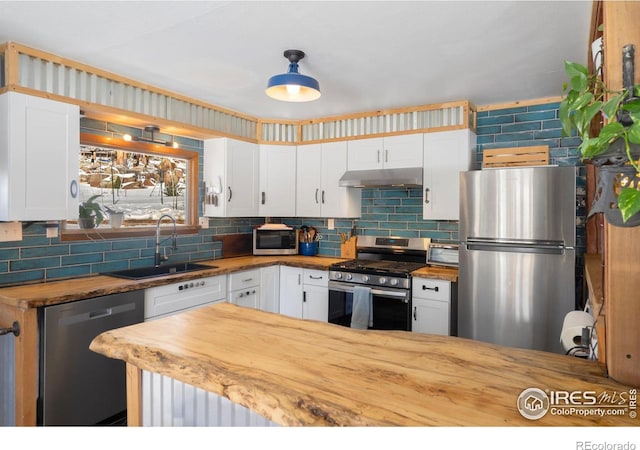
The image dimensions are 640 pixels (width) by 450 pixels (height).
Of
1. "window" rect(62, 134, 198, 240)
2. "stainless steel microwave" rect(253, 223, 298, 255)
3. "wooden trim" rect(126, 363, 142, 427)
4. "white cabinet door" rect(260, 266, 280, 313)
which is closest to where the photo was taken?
"wooden trim" rect(126, 363, 142, 427)

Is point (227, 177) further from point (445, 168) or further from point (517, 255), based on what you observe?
→ point (517, 255)

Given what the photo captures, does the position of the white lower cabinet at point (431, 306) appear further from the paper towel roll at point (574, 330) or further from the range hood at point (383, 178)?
the paper towel roll at point (574, 330)

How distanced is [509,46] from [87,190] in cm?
315

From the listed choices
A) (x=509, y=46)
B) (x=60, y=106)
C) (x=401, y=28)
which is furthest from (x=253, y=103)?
(x=509, y=46)

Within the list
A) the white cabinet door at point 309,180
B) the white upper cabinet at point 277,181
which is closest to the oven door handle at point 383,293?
the white cabinet door at point 309,180

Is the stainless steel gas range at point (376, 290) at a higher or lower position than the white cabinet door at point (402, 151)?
lower

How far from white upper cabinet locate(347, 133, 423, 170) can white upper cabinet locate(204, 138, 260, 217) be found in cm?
108

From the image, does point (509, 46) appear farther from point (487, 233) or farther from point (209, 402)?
point (209, 402)

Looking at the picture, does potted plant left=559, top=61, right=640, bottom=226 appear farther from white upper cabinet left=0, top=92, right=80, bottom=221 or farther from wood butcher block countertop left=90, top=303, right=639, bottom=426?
white upper cabinet left=0, top=92, right=80, bottom=221

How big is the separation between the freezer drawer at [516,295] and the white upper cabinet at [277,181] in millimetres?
1982

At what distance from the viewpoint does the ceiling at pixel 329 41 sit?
194 cm

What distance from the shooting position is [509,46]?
2.31 m

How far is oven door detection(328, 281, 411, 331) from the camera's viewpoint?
3256 mm

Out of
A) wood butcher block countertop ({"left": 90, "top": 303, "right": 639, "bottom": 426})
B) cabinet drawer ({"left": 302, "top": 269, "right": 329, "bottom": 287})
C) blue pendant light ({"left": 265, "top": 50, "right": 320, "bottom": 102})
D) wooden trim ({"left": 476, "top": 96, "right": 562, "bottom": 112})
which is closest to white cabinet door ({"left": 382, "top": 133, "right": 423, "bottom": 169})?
wooden trim ({"left": 476, "top": 96, "right": 562, "bottom": 112})
